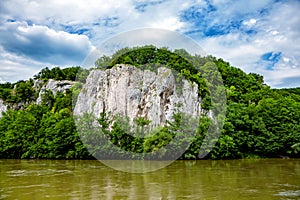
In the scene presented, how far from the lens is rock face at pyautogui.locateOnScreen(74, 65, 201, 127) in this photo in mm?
33531

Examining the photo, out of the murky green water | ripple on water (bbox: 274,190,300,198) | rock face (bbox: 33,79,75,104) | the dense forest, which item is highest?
rock face (bbox: 33,79,75,104)

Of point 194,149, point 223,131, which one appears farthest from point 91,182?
point 223,131

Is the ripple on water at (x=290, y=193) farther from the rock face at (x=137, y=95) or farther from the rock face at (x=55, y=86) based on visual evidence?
the rock face at (x=55, y=86)

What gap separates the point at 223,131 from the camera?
29.0 m

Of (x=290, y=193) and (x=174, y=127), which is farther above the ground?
(x=174, y=127)

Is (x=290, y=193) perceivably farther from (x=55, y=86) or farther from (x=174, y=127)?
(x=55, y=86)

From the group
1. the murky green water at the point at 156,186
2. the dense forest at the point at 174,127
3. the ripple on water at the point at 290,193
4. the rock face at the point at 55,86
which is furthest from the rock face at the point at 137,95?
the ripple on water at the point at 290,193

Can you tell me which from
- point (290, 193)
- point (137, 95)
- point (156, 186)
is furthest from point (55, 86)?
point (290, 193)

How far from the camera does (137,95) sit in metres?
36.3

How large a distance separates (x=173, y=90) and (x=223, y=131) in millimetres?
8101

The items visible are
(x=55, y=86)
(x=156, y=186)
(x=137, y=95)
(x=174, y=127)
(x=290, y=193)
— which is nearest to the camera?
(x=290, y=193)

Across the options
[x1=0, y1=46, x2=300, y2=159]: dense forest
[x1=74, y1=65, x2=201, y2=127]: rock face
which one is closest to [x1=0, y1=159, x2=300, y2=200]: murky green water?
[x1=0, y1=46, x2=300, y2=159]: dense forest

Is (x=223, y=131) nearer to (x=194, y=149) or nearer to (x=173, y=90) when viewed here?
→ (x=194, y=149)

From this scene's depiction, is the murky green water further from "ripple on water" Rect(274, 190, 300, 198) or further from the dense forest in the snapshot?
the dense forest
